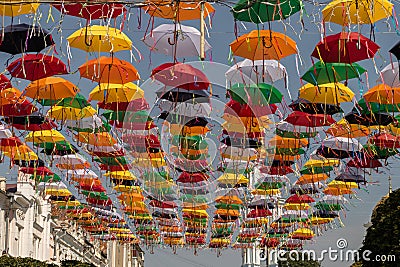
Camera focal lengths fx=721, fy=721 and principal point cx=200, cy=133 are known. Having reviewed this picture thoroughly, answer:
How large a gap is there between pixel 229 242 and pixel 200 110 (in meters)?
15.5

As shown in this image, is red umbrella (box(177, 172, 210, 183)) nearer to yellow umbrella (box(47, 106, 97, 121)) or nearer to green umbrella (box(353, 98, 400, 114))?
yellow umbrella (box(47, 106, 97, 121))

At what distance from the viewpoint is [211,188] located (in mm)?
17156

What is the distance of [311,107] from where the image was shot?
11.8m

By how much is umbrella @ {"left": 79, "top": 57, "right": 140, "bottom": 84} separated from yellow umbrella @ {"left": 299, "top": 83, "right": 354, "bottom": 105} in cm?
264

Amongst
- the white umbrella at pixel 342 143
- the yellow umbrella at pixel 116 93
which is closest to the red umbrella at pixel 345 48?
the yellow umbrella at pixel 116 93

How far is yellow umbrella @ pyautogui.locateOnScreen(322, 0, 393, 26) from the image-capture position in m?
8.62

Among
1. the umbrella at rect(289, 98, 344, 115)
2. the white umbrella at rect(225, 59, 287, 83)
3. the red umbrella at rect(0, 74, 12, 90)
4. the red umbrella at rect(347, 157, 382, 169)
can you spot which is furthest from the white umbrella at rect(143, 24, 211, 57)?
the red umbrella at rect(347, 157, 382, 169)

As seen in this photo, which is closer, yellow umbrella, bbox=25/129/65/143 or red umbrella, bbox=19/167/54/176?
yellow umbrella, bbox=25/129/65/143

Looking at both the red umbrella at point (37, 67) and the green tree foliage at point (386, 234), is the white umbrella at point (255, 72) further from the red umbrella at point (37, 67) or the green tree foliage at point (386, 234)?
the green tree foliage at point (386, 234)

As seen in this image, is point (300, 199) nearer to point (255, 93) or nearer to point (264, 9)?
point (255, 93)

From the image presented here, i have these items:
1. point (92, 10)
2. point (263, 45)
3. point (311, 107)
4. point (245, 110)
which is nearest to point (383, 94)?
point (311, 107)

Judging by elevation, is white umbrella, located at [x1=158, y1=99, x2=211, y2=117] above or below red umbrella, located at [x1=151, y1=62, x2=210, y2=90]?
below

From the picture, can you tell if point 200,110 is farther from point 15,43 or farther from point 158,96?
point 15,43

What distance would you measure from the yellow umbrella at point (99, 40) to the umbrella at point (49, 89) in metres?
1.36
